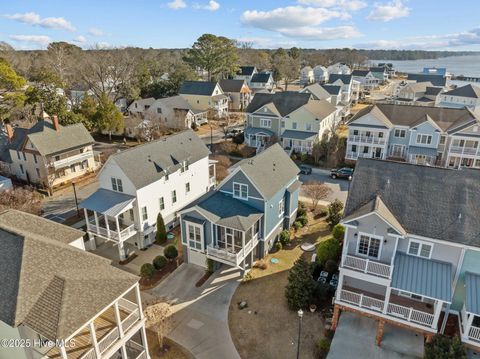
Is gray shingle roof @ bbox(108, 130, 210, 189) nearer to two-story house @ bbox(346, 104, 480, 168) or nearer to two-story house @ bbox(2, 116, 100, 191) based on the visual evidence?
two-story house @ bbox(2, 116, 100, 191)

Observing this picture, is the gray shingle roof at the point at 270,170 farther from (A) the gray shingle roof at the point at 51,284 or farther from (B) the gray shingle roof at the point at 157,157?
(A) the gray shingle roof at the point at 51,284

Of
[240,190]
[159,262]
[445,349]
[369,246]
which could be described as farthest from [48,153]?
[445,349]

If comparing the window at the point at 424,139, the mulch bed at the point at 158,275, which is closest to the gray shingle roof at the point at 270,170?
Result: the mulch bed at the point at 158,275

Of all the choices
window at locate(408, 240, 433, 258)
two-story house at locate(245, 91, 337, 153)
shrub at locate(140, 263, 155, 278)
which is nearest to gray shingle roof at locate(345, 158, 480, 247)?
window at locate(408, 240, 433, 258)

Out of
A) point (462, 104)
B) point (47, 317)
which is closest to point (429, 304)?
point (47, 317)

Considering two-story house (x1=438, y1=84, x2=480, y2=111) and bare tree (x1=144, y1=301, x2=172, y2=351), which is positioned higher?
two-story house (x1=438, y1=84, x2=480, y2=111)

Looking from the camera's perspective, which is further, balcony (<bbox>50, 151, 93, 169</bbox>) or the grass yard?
balcony (<bbox>50, 151, 93, 169</bbox>)
